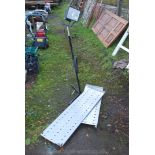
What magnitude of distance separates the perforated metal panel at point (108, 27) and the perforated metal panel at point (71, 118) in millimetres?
2633

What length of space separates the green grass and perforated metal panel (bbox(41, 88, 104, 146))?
7.5 inches

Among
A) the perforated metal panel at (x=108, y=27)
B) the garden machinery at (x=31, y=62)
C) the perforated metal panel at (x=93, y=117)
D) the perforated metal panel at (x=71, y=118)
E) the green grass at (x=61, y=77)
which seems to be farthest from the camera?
the perforated metal panel at (x=108, y=27)

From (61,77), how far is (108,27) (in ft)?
8.47

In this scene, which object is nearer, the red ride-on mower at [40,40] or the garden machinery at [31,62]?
the garden machinery at [31,62]

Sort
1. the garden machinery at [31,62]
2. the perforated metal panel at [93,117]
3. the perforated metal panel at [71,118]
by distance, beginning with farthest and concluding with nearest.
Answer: the garden machinery at [31,62], the perforated metal panel at [93,117], the perforated metal panel at [71,118]

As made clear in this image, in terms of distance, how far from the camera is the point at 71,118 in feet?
11.2

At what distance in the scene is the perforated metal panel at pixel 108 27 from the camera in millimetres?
6238

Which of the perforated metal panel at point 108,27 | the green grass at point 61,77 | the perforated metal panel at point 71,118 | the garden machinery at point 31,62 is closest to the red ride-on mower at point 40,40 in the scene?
the green grass at point 61,77

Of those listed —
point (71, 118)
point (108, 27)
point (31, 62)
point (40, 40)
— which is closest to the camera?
point (71, 118)

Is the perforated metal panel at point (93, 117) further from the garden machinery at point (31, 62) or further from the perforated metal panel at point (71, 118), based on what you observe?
the garden machinery at point (31, 62)

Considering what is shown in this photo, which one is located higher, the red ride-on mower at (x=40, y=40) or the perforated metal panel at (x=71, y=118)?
the perforated metal panel at (x=71, y=118)

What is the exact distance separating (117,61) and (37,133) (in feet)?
8.66

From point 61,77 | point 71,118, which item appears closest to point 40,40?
point 61,77

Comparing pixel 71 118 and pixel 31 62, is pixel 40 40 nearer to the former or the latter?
pixel 31 62
